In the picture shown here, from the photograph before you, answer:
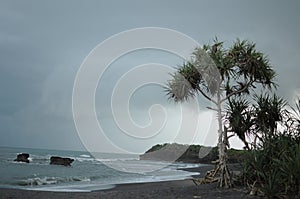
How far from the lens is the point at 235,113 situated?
11.9 m

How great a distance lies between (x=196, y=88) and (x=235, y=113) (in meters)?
1.72

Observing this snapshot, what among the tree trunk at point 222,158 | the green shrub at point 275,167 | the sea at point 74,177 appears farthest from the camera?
the sea at point 74,177

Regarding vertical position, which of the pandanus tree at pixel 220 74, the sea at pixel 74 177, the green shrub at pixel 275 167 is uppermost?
the pandanus tree at pixel 220 74

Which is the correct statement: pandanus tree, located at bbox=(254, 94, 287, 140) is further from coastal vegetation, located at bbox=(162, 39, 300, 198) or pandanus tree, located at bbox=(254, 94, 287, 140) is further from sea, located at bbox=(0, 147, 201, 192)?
sea, located at bbox=(0, 147, 201, 192)

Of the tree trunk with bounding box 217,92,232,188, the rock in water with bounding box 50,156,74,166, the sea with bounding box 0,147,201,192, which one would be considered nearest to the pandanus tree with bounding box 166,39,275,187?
the tree trunk with bounding box 217,92,232,188

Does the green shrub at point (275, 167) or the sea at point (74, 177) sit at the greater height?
the green shrub at point (275, 167)

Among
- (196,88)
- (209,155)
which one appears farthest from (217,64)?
(209,155)

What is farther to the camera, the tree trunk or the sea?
the sea

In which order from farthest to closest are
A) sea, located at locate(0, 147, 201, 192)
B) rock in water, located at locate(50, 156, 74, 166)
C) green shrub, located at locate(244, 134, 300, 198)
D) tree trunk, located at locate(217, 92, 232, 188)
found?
rock in water, located at locate(50, 156, 74, 166) → sea, located at locate(0, 147, 201, 192) → tree trunk, located at locate(217, 92, 232, 188) → green shrub, located at locate(244, 134, 300, 198)

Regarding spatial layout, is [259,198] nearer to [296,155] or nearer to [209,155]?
[296,155]

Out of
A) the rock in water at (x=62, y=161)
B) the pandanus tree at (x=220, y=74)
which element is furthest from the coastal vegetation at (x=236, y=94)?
the rock in water at (x=62, y=161)

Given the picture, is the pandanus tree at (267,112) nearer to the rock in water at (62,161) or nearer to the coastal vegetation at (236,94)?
the coastal vegetation at (236,94)

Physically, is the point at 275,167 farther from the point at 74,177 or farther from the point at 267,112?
the point at 74,177

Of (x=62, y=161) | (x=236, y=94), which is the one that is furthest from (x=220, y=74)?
(x=62, y=161)
